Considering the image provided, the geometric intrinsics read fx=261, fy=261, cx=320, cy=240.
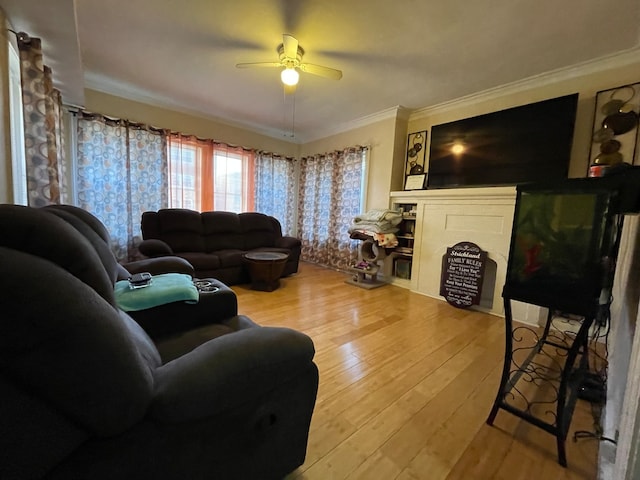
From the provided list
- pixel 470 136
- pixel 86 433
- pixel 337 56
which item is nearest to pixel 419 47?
pixel 337 56

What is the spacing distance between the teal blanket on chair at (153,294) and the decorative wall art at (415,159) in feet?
10.5

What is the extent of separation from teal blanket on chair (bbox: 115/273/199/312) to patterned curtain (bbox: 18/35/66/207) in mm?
1430

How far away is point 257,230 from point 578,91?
13.4 ft

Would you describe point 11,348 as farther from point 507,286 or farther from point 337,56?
point 337,56

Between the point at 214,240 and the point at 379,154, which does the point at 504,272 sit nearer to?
the point at 379,154

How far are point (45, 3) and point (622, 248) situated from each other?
3611 mm

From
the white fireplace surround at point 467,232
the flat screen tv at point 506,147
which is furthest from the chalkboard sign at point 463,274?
the flat screen tv at point 506,147

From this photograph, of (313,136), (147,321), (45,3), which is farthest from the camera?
(313,136)

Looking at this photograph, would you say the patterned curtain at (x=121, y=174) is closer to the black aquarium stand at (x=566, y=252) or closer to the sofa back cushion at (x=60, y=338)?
the sofa back cushion at (x=60, y=338)

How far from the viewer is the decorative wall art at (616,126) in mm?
2184

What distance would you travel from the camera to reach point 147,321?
1.22 meters

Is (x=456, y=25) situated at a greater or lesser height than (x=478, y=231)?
greater

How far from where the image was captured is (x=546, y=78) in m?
2.60

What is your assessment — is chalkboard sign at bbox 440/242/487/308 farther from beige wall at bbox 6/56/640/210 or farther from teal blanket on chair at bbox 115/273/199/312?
teal blanket on chair at bbox 115/273/199/312
